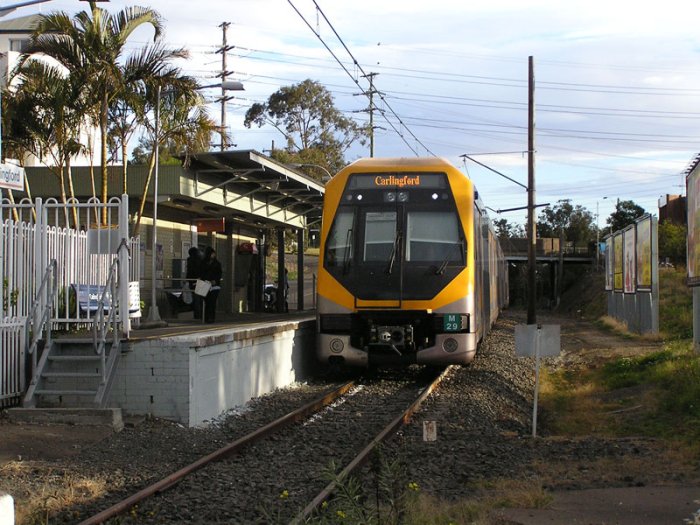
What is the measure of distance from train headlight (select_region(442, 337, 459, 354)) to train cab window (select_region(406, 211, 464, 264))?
3.94 feet

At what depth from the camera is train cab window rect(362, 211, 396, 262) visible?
1420 cm

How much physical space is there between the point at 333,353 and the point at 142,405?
4.37 metres

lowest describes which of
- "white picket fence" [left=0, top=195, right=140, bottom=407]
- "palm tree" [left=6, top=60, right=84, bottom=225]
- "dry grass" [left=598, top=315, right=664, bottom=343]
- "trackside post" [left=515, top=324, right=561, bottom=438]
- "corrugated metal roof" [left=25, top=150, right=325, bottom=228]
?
"dry grass" [left=598, top=315, right=664, bottom=343]

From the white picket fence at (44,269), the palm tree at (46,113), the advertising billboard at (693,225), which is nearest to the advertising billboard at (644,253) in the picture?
the advertising billboard at (693,225)

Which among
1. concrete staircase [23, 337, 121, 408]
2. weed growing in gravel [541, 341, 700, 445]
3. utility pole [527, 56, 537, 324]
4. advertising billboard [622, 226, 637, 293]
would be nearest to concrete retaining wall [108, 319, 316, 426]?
concrete staircase [23, 337, 121, 408]

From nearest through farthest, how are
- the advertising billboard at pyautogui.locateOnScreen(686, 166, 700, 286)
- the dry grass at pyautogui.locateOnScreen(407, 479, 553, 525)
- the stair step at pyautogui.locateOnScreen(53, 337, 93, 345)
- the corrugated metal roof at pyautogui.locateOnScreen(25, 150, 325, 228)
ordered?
the dry grass at pyautogui.locateOnScreen(407, 479, 553, 525)
the stair step at pyautogui.locateOnScreen(53, 337, 93, 345)
the advertising billboard at pyautogui.locateOnScreen(686, 166, 700, 286)
the corrugated metal roof at pyautogui.locateOnScreen(25, 150, 325, 228)

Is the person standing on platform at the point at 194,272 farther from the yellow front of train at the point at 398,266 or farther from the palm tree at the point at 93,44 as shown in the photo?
the yellow front of train at the point at 398,266

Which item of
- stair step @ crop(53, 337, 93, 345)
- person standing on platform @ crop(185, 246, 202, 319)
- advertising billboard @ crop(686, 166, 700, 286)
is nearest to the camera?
stair step @ crop(53, 337, 93, 345)

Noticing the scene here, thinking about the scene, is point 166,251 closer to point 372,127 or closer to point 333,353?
point 333,353

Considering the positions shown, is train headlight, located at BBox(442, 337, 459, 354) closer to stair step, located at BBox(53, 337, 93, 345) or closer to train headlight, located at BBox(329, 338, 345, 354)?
train headlight, located at BBox(329, 338, 345, 354)

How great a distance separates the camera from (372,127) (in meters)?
49.8

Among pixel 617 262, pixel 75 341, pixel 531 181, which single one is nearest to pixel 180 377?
pixel 75 341

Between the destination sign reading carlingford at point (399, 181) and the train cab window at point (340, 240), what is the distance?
69 centimetres

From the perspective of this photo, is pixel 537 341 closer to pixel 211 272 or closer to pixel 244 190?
pixel 211 272
